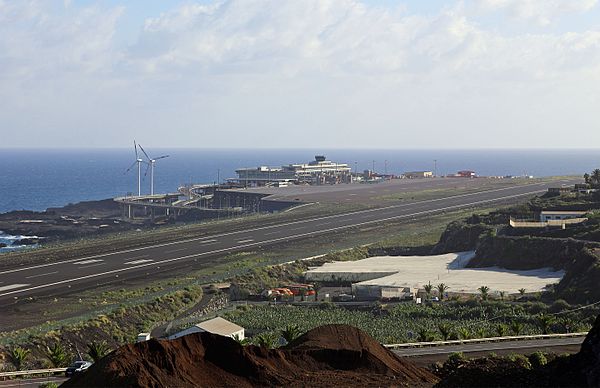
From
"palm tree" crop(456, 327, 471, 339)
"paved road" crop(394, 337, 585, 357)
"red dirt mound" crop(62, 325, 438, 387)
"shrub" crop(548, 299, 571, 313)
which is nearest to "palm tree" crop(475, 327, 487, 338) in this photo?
"palm tree" crop(456, 327, 471, 339)

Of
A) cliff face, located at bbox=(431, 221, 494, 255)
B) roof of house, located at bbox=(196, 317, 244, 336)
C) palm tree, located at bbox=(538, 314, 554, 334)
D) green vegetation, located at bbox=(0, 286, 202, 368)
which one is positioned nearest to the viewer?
roof of house, located at bbox=(196, 317, 244, 336)

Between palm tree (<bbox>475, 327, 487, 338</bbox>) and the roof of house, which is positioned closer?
the roof of house

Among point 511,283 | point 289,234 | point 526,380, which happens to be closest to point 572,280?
point 511,283

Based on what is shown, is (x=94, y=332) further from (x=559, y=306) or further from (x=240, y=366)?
(x=559, y=306)

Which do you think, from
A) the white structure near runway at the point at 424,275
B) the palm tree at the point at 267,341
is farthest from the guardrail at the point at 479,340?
the white structure near runway at the point at 424,275

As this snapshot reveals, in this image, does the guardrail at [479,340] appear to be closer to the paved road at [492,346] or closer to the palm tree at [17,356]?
the paved road at [492,346]

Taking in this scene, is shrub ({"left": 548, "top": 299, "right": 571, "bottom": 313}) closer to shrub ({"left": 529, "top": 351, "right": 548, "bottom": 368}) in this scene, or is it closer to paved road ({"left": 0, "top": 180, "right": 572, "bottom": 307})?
shrub ({"left": 529, "top": 351, "right": 548, "bottom": 368})

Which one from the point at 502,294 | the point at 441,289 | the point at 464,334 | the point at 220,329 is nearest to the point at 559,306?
the point at 502,294
